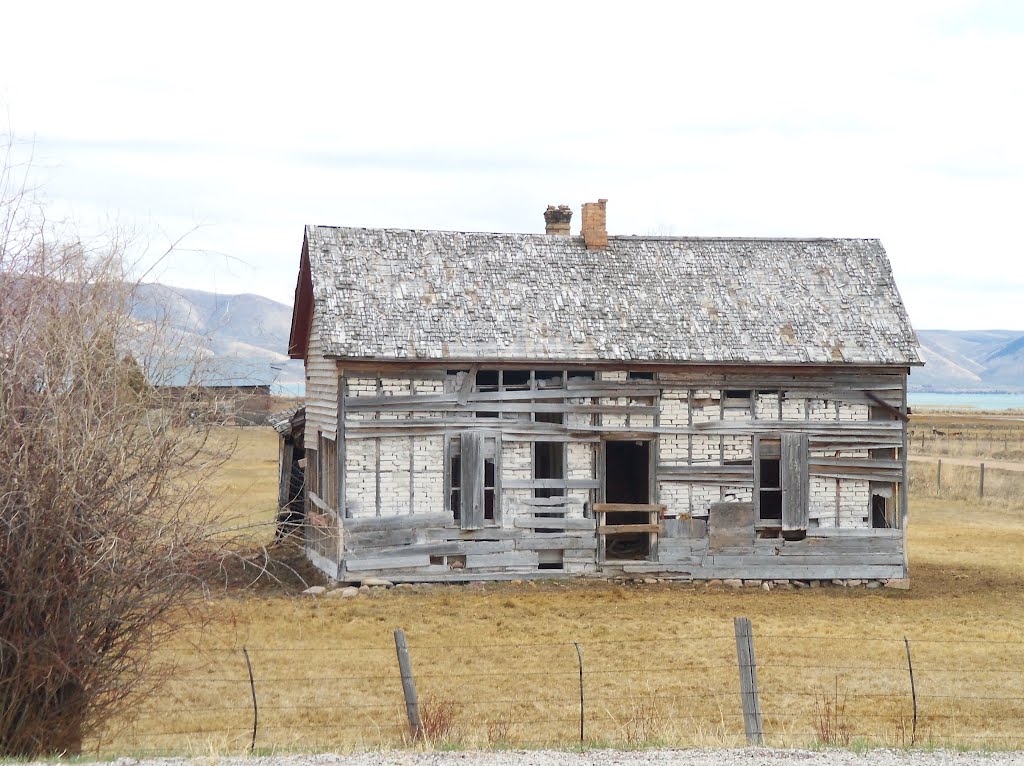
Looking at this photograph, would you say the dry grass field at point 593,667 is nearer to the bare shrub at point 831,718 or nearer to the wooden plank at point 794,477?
the bare shrub at point 831,718

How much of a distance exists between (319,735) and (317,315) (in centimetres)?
1066

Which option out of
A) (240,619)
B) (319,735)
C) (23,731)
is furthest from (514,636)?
(23,731)

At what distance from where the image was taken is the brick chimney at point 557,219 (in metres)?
26.0

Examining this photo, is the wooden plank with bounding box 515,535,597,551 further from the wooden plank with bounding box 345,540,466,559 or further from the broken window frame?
the wooden plank with bounding box 345,540,466,559

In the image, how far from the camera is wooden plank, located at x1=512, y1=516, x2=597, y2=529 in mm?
21859

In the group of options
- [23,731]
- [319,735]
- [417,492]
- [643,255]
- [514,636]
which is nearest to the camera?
[23,731]

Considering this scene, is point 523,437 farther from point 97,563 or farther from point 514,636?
point 97,563

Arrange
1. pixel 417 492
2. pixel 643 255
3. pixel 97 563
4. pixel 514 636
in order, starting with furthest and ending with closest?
pixel 643 255
pixel 417 492
pixel 514 636
pixel 97 563

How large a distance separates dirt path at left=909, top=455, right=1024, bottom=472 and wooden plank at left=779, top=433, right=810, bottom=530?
23008 millimetres

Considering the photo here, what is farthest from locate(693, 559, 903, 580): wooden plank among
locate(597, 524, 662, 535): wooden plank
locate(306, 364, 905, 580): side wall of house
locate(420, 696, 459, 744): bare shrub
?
locate(420, 696, 459, 744): bare shrub

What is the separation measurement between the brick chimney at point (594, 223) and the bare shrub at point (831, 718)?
37.5 ft

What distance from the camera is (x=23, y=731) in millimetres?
10016

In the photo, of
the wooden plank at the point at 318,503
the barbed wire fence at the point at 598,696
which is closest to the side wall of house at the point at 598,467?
the wooden plank at the point at 318,503

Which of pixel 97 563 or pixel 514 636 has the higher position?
pixel 97 563
